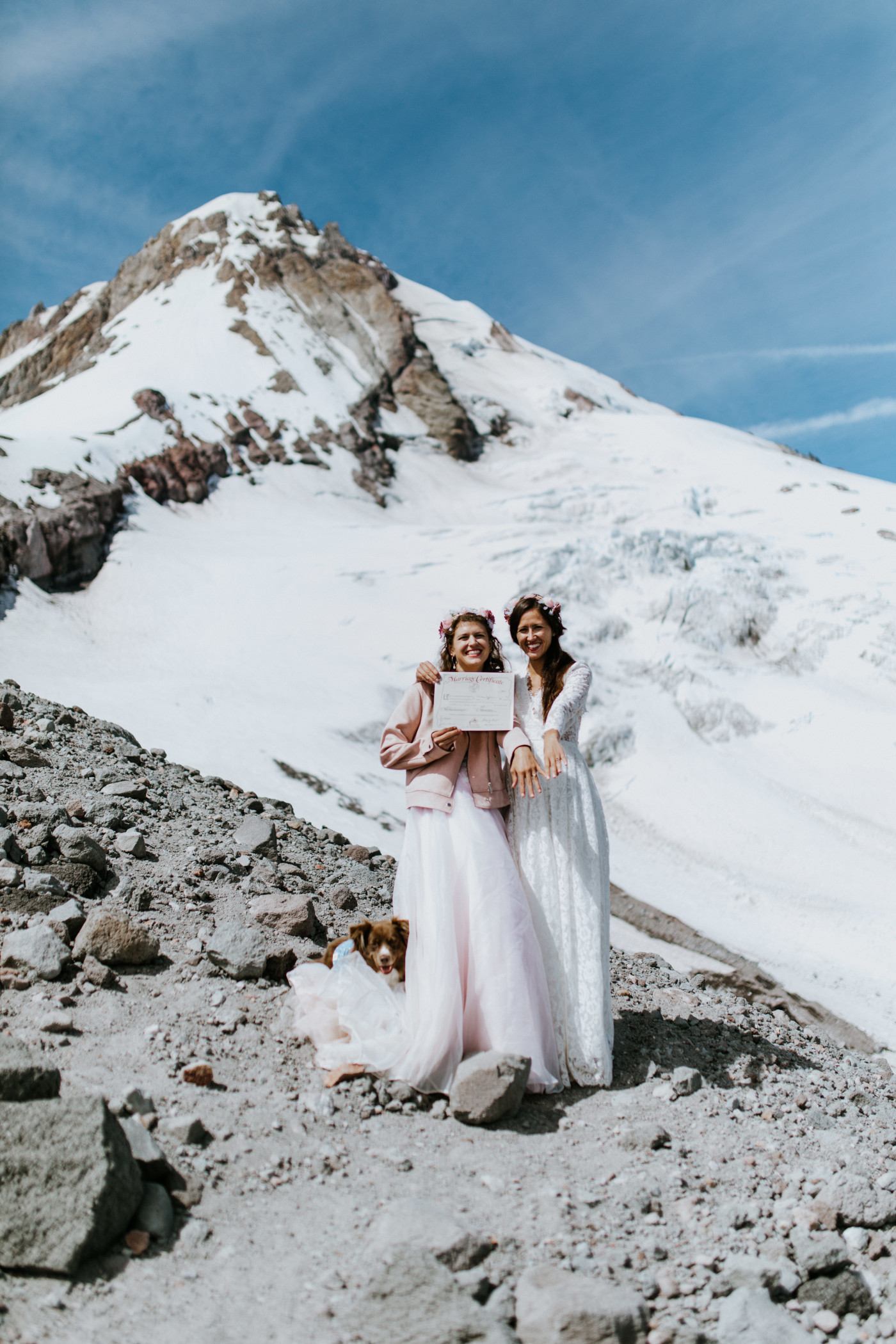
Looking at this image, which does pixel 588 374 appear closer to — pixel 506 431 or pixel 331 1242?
pixel 506 431

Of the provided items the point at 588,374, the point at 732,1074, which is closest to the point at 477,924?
the point at 732,1074

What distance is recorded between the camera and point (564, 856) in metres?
3.83

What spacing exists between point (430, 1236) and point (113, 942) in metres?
2.10

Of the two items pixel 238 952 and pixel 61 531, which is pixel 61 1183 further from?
pixel 61 531

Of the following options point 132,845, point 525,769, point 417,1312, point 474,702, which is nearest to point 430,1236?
point 417,1312

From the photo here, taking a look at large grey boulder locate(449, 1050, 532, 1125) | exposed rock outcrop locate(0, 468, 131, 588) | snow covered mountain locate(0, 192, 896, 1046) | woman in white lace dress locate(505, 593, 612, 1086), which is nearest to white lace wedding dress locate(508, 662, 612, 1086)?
woman in white lace dress locate(505, 593, 612, 1086)

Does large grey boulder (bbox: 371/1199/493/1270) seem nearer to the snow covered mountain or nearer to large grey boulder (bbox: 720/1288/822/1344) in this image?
large grey boulder (bbox: 720/1288/822/1344)

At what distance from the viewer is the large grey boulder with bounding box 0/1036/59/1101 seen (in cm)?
258

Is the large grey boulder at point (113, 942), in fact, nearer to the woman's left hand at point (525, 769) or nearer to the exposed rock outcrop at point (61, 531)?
the woman's left hand at point (525, 769)

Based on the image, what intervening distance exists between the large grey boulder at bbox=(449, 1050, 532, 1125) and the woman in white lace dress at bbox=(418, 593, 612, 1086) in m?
0.45

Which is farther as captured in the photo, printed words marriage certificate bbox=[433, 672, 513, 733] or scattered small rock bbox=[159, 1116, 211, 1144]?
printed words marriage certificate bbox=[433, 672, 513, 733]

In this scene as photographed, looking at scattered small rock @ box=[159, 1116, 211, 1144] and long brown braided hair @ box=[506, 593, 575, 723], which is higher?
long brown braided hair @ box=[506, 593, 575, 723]

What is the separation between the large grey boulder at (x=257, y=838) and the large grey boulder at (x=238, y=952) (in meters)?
1.40

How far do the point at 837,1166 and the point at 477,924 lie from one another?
1.68 metres
